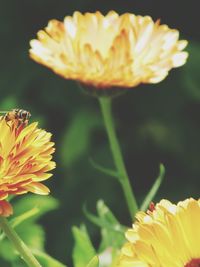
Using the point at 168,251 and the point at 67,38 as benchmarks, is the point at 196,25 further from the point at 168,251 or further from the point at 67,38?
the point at 168,251

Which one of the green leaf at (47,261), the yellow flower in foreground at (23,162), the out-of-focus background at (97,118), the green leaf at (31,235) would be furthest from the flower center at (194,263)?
the out-of-focus background at (97,118)

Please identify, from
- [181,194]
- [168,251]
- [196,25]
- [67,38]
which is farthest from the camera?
[196,25]

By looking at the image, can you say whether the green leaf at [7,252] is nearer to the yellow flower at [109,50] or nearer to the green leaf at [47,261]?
the green leaf at [47,261]

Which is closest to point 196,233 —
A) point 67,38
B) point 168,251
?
point 168,251

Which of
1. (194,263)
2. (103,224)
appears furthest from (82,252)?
(194,263)

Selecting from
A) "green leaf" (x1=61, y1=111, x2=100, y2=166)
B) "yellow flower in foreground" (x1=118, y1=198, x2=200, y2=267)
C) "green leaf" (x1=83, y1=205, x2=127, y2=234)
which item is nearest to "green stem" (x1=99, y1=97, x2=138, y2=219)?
"green leaf" (x1=83, y1=205, x2=127, y2=234)

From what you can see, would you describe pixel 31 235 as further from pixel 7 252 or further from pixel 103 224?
pixel 103 224
